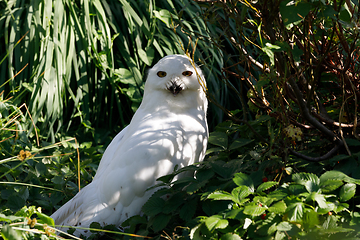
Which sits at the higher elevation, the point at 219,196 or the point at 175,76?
the point at 175,76

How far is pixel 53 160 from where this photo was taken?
97.5 inches

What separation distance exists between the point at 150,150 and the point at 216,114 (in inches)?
58.1

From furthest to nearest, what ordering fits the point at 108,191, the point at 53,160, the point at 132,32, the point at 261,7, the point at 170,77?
the point at 132,32
the point at 53,160
the point at 170,77
the point at 108,191
the point at 261,7

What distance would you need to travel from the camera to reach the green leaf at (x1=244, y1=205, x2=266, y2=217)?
96cm

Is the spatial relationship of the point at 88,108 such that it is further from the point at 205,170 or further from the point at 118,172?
the point at 205,170

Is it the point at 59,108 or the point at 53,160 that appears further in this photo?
the point at 59,108

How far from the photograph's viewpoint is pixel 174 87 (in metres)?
1.70

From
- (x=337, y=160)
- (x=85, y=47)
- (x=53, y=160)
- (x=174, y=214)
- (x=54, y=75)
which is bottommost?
(x=53, y=160)

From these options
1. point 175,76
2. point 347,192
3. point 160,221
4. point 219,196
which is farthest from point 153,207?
point 175,76

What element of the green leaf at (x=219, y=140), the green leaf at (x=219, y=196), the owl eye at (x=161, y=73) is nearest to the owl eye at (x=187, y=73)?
the owl eye at (x=161, y=73)

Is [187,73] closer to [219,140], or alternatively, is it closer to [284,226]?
[219,140]

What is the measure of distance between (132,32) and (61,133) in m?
1.09

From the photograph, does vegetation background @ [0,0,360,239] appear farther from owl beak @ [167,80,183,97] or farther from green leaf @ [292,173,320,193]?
owl beak @ [167,80,183,97]

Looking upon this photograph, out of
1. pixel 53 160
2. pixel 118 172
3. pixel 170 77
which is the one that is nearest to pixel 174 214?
pixel 118 172
